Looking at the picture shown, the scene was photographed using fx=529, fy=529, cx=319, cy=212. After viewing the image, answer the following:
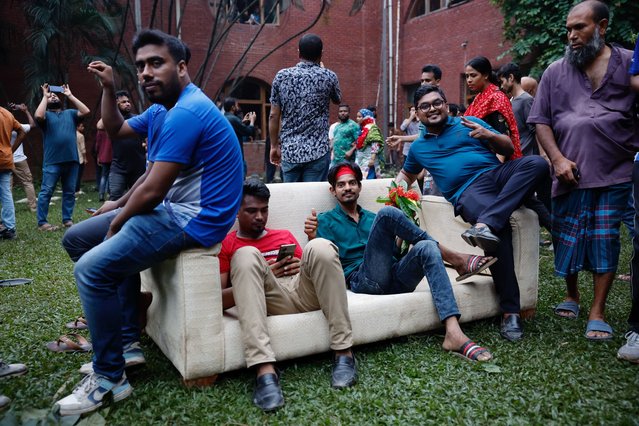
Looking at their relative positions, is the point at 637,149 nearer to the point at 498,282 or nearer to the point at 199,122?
the point at 498,282

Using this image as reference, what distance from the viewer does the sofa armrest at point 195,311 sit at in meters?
2.68

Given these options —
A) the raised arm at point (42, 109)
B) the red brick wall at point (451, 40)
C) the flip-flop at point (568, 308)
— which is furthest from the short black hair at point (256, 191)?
the red brick wall at point (451, 40)

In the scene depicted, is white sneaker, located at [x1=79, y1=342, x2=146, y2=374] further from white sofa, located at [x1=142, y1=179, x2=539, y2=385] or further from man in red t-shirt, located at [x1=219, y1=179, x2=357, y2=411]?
man in red t-shirt, located at [x1=219, y1=179, x2=357, y2=411]

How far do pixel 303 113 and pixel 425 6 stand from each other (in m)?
14.2

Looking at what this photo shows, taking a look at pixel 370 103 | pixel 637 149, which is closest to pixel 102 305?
pixel 637 149

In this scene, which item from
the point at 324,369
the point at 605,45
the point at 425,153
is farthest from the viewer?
the point at 425,153

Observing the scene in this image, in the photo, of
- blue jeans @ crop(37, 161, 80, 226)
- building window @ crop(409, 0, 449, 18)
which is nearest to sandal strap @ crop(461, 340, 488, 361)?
blue jeans @ crop(37, 161, 80, 226)

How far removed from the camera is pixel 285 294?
9.98 feet

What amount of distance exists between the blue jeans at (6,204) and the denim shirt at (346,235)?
528 centimetres

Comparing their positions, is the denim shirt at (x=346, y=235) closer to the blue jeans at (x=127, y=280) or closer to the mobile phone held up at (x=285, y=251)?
the mobile phone held up at (x=285, y=251)

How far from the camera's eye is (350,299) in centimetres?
329

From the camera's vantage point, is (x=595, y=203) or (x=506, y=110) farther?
(x=506, y=110)

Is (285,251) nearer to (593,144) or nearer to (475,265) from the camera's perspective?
(475,265)

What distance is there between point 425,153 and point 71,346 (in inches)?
109
